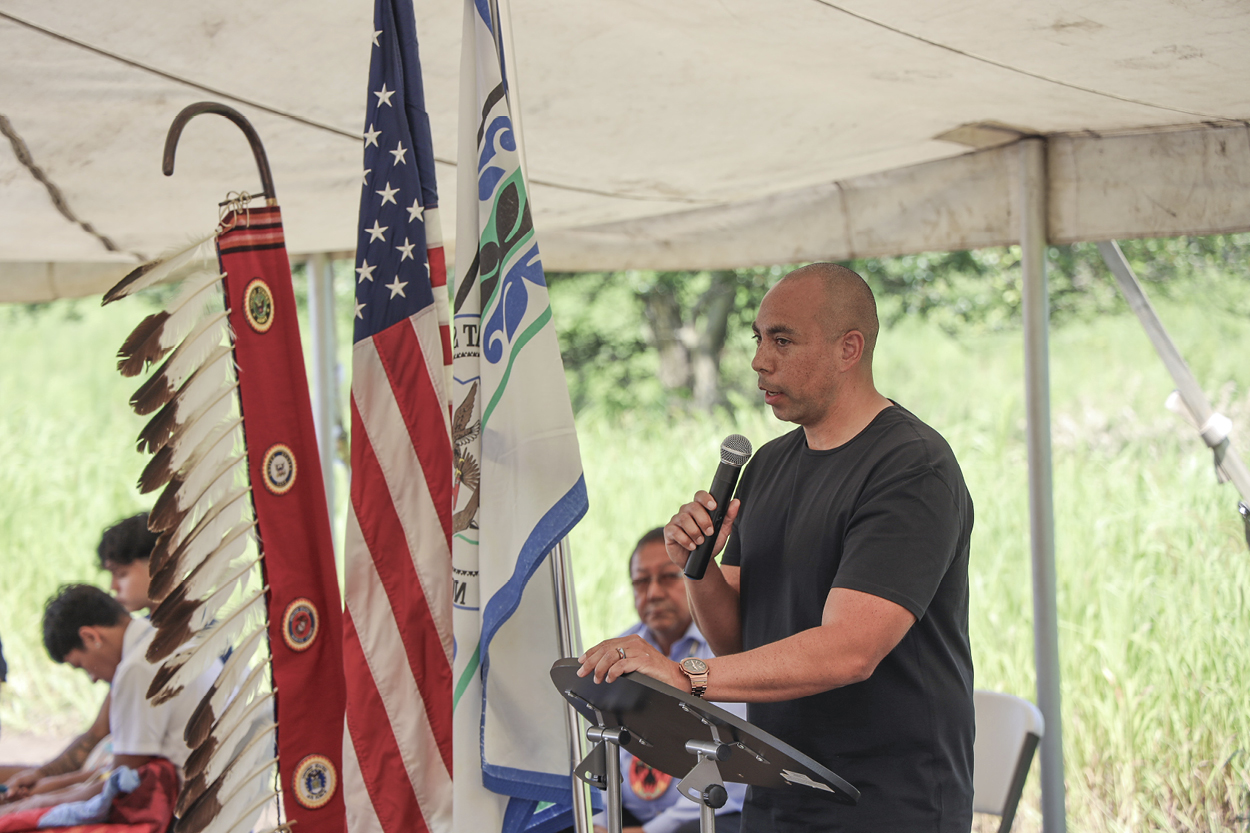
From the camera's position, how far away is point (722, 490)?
192cm

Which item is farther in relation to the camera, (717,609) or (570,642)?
(717,609)

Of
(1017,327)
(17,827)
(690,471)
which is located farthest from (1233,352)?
(17,827)

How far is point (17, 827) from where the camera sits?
3.26m

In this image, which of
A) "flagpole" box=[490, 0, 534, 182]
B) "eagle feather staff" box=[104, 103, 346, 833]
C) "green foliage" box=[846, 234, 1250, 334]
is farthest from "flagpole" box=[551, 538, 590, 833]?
"green foliage" box=[846, 234, 1250, 334]

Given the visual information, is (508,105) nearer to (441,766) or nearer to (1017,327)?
(441,766)

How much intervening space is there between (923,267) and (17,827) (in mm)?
9628

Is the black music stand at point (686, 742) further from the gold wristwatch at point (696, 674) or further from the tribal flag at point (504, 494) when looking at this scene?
the tribal flag at point (504, 494)

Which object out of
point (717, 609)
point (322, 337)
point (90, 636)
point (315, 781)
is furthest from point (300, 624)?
point (322, 337)

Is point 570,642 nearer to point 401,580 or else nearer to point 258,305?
point 401,580

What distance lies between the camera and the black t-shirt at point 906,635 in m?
1.77

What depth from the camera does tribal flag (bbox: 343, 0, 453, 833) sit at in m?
2.13

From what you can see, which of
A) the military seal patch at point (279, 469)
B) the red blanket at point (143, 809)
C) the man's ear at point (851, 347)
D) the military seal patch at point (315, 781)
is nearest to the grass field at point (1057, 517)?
the man's ear at point (851, 347)

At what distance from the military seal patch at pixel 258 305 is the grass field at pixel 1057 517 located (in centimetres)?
324

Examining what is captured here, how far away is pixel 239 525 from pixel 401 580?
366 millimetres
